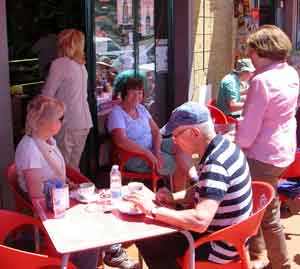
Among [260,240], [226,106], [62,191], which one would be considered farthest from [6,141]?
[226,106]

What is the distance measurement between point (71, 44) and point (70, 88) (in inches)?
13.3

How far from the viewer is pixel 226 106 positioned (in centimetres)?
571

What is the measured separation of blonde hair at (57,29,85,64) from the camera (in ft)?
14.2

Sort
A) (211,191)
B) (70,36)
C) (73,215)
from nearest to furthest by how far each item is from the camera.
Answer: (211,191)
(73,215)
(70,36)

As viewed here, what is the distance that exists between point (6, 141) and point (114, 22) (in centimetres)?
209

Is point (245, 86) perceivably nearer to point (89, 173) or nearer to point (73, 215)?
point (89, 173)

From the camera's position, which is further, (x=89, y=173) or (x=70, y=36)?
(x=89, y=173)

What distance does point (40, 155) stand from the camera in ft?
10.2

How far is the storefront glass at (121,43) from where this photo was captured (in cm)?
522

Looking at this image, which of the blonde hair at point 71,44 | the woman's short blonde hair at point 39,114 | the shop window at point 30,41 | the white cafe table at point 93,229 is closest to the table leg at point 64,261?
the white cafe table at point 93,229

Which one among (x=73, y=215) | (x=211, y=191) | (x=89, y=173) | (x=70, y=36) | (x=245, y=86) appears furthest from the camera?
(x=245, y=86)

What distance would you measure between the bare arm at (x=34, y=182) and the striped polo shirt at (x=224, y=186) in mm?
839

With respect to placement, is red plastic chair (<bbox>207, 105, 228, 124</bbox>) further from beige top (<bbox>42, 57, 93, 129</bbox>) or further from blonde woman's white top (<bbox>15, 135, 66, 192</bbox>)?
blonde woman's white top (<bbox>15, 135, 66, 192</bbox>)

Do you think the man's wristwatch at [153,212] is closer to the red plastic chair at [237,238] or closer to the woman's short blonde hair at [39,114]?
the red plastic chair at [237,238]
